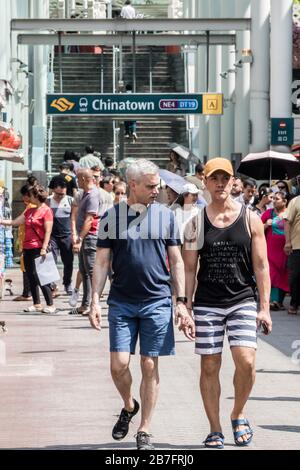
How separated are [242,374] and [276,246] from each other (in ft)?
36.4

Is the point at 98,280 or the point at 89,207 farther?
the point at 89,207

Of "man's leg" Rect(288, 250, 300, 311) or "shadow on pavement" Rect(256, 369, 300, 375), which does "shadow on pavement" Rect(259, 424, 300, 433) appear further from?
"man's leg" Rect(288, 250, 300, 311)

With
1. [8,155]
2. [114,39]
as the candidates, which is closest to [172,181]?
[8,155]

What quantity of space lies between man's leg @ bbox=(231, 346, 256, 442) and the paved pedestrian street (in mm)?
230

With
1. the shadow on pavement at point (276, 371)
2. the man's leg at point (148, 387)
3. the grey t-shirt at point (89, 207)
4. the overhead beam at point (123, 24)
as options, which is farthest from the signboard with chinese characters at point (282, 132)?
the man's leg at point (148, 387)

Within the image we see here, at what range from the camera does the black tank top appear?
9.02m

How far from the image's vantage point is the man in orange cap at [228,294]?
8.98 meters

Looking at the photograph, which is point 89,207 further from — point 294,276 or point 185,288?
point 185,288

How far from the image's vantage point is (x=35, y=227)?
60.1 ft

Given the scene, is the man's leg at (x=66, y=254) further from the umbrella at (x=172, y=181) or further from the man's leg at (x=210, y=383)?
the man's leg at (x=210, y=383)

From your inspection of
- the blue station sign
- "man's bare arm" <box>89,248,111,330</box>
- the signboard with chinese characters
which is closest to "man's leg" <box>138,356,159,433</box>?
"man's bare arm" <box>89,248,111,330</box>

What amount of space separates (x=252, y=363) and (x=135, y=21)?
2430 centimetres

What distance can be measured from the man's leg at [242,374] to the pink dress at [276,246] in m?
10.7

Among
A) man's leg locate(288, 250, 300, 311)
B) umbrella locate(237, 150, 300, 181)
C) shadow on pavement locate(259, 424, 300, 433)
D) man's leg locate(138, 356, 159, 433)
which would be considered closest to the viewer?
man's leg locate(138, 356, 159, 433)
